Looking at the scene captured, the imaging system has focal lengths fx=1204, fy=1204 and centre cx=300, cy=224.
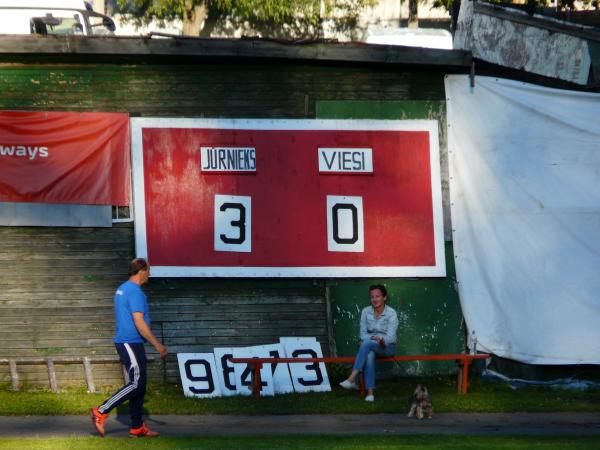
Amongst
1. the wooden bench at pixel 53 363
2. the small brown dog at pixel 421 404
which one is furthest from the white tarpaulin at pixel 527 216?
the wooden bench at pixel 53 363

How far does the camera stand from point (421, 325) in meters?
15.4

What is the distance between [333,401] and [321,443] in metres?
2.48

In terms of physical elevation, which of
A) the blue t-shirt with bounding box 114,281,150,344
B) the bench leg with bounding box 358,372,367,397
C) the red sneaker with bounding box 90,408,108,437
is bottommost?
the bench leg with bounding box 358,372,367,397

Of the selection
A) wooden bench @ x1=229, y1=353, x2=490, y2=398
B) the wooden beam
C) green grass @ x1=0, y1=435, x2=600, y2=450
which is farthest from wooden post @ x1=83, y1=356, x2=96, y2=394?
the wooden beam

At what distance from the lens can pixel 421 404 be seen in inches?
521

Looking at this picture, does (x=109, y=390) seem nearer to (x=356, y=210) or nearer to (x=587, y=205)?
(x=356, y=210)

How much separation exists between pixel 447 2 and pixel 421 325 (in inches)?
798

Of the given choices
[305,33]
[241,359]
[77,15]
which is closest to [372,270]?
[241,359]

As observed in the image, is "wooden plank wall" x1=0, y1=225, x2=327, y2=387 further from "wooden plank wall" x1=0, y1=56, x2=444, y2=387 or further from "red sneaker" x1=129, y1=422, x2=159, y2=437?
"red sneaker" x1=129, y1=422, x2=159, y2=437

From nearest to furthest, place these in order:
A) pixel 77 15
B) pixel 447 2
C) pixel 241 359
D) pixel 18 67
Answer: pixel 241 359 → pixel 18 67 → pixel 77 15 → pixel 447 2

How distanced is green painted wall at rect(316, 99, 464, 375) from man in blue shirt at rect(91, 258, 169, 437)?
405cm

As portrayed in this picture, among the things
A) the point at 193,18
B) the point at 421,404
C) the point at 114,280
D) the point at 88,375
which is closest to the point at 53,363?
the point at 88,375

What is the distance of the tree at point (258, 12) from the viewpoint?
3572 cm

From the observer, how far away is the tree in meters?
35.7
